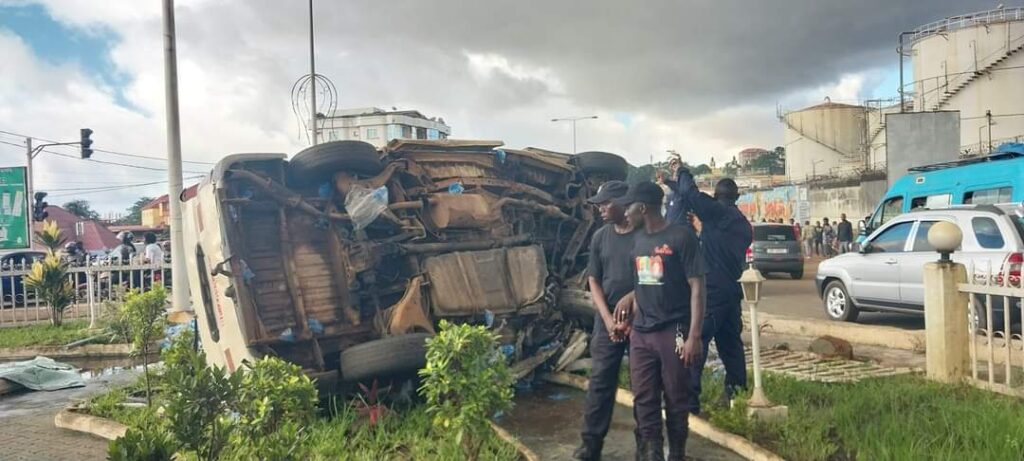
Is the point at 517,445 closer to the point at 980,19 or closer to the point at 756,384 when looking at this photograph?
→ the point at 756,384

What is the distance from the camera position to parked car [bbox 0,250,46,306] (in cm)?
1274

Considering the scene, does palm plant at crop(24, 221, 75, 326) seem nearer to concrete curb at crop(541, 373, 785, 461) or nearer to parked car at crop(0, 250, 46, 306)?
parked car at crop(0, 250, 46, 306)

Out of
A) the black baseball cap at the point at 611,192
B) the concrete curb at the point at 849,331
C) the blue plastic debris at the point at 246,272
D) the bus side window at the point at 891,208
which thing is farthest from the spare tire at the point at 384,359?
the bus side window at the point at 891,208

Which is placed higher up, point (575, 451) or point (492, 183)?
point (492, 183)

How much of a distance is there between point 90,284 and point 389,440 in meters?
9.94

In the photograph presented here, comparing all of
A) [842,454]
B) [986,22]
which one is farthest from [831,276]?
[986,22]

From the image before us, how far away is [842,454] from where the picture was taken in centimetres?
424

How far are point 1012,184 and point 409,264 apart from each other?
9.63 m

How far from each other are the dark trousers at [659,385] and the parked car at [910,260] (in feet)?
15.9

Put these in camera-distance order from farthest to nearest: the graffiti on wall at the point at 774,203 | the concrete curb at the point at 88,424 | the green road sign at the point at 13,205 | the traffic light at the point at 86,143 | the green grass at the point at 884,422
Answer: the graffiti on wall at the point at 774,203
the traffic light at the point at 86,143
the green road sign at the point at 13,205
the concrete curb at the point at 88,424
the green grass at the point at 884,422

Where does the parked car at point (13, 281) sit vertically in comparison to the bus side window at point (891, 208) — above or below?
below

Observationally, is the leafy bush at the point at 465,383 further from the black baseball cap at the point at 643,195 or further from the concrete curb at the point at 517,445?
the black baseball cap at the point at 643,195

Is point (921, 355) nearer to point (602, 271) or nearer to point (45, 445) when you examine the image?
point (602, 271)

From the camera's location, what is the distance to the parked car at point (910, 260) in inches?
318
